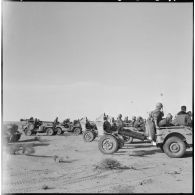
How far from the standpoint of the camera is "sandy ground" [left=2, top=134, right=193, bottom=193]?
6240mm

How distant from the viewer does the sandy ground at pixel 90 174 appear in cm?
624

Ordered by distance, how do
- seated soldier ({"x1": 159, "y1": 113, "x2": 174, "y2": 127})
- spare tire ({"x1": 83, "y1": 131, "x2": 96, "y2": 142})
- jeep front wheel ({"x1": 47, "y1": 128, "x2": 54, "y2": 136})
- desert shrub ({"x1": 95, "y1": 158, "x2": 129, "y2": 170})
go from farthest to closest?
jeep front wheel ({"x1": 47, "y1": 128, "x2": 54, "y2": 136}) → spare tire ({"x1": 83, "y1": 131, "x2": 96, "y2": 142}) → seated soldier ({"x1": 159, "y1": 113, "x2": 174, "y2": 127}) → desert shrub ({"x1": 95, "y1": 158, "x2": 129, "y2": 170})

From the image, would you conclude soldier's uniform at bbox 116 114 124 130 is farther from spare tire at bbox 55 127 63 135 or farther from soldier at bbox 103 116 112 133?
spare tire at bbox 55 127 63 135

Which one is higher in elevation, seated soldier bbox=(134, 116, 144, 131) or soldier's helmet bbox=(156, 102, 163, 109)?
soldier's helmet bbox=(156, 102, 163, 109)

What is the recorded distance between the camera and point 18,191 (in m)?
6.23

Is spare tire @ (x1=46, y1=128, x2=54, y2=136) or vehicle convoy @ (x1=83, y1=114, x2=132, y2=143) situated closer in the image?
vehicle convoy @ (x1=83, y1=114, x2=132, y2=143)

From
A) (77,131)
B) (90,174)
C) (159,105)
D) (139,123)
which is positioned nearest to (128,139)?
(139,123)

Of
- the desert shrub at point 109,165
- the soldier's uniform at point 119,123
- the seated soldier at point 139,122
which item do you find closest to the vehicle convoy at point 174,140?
the seated soldier at point 139,122

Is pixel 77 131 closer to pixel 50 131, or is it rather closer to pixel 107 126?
pixel 50 131

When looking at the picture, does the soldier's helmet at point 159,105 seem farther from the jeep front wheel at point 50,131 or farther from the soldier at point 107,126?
the jeep front wheel at point 50,131

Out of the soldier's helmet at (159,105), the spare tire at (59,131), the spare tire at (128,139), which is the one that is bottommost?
the spare tire at (59,131)

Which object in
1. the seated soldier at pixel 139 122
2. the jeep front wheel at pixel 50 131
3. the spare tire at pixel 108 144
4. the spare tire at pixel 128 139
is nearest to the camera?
the seated soldier at pixel 139 122

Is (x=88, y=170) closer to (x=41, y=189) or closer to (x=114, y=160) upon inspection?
(x=114, y=160)

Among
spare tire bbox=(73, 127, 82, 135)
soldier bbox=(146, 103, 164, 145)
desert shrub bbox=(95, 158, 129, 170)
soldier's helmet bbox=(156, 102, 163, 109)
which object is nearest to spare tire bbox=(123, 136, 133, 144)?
soldier bbox=(146, 103, 164, 145)
